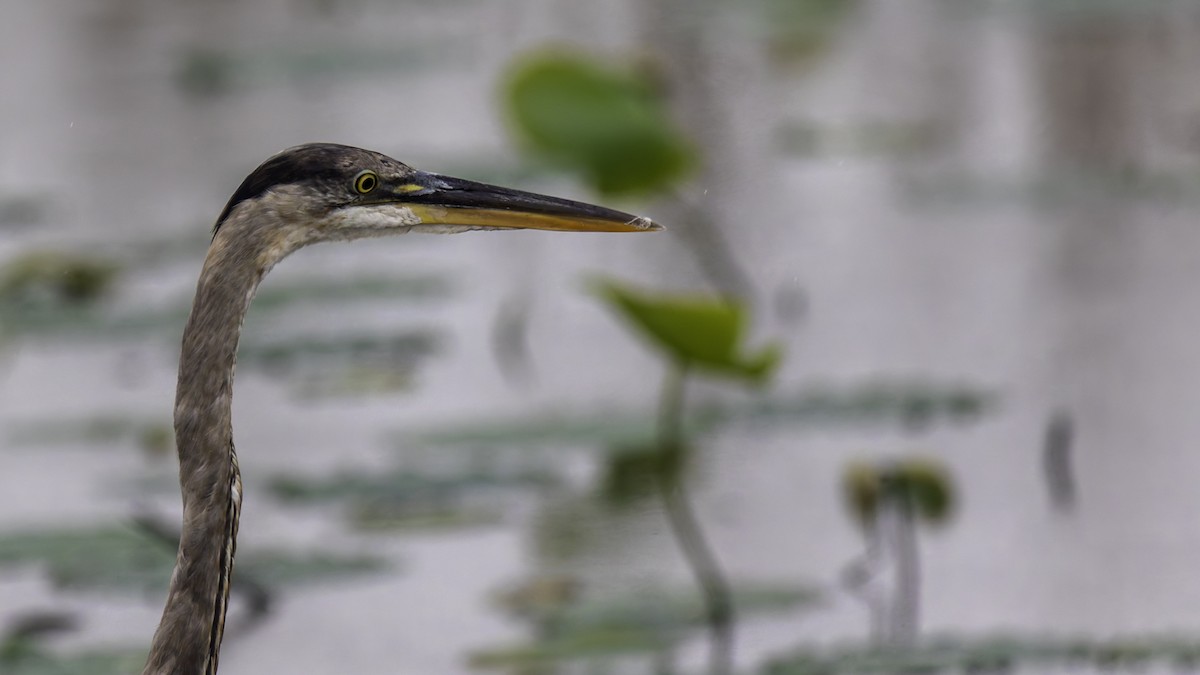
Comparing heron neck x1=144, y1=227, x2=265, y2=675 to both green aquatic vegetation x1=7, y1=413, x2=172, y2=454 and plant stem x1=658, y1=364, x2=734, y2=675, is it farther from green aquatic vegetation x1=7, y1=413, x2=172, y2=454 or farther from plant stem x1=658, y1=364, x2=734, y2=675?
green aquatic vegetation x1=7, y1=413, x2=172, y2=454

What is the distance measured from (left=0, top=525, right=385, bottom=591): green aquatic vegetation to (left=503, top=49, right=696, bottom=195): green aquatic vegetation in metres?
1.02

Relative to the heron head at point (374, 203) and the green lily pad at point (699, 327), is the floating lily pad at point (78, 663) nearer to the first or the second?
the green lily pad at point (699, 327)

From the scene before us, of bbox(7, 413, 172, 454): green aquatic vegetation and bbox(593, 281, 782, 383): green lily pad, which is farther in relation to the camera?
bbox(7, 413, 172, 454): green aquatic vegetation

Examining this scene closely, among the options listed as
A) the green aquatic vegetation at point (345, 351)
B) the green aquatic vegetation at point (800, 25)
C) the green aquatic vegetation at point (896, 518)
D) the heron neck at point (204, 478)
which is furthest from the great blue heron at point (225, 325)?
the green aquatic vegetation at point (800, 25)

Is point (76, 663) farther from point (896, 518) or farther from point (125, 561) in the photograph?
point (896, 518)

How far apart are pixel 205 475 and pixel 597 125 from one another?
7.69 ft

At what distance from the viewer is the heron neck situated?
222 centimetres

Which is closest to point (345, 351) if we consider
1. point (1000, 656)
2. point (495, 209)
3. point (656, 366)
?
point (656, 366)

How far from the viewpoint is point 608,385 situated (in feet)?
16.3

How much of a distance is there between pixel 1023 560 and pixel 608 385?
4.39ft

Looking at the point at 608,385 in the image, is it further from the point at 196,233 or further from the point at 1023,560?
the point at 196,233

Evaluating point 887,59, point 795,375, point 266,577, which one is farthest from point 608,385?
point 887,59

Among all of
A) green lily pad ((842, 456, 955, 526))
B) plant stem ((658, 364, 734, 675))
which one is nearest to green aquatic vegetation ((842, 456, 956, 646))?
green lily pad ((842, 456, 955, 526))

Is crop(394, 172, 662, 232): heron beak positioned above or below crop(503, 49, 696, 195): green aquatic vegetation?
below
